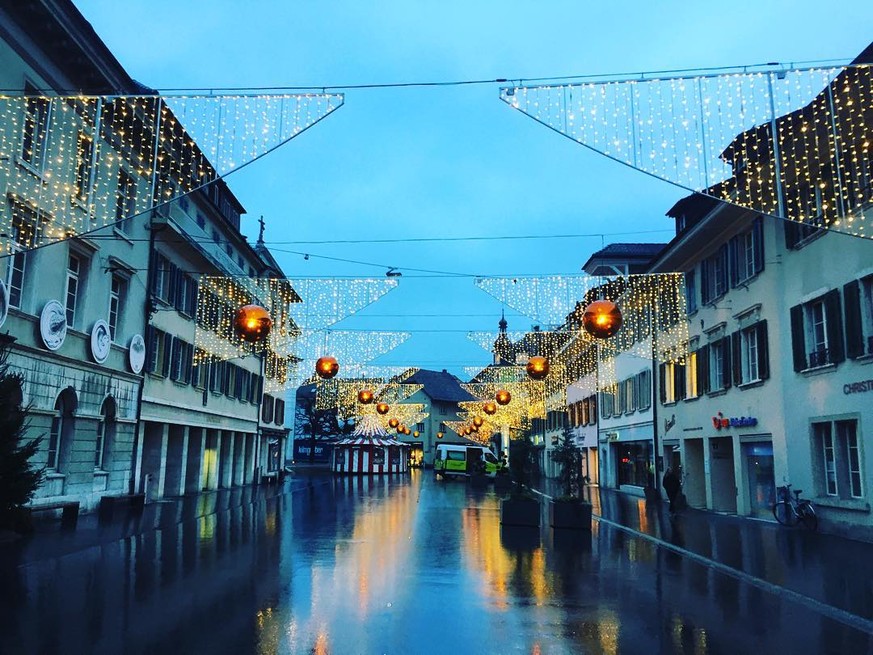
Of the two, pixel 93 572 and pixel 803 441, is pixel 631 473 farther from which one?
pixel 93 572

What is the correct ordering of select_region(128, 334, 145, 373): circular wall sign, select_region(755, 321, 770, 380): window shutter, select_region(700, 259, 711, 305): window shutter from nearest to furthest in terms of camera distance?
select_region(755, 321, 770, 380): window shutter
select_region(128, 334, 145, 373): circular wall sign
select_region(700, 259, 711, 305): window shutter

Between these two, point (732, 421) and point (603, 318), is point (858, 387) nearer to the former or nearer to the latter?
point (603, 318)

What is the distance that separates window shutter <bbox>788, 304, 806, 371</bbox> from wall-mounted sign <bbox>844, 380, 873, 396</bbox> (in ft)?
6.50

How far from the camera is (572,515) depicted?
18.7m

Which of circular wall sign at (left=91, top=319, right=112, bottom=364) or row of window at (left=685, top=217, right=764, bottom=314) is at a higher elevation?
row of window at (left=685, top=217, right=764, bottom=314)

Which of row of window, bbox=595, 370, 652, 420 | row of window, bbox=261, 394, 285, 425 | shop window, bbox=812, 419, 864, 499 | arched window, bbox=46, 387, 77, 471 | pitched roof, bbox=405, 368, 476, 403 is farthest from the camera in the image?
pitched roof, bbox=405, 368, 476, 403

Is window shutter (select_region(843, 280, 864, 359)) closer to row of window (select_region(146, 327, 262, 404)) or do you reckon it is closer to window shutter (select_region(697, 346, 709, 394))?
window shutter (select_region(697, 346, 709, 394))

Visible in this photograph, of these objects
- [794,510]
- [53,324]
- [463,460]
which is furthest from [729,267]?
[463,460]

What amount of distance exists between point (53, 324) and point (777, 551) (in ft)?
54.7

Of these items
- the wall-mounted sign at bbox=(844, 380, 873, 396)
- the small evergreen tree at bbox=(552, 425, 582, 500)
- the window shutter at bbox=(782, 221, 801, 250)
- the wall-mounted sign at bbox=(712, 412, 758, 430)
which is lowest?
the small evergreen tree at bbox=(552, 425, 582, 500)

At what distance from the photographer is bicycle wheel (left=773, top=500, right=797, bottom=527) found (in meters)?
19.1

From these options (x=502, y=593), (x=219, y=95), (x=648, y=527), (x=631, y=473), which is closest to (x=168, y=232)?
(x=219, y=95)

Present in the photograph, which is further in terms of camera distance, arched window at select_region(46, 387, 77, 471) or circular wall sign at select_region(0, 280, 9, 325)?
arched window at select_region(46, 387, 77, 471)

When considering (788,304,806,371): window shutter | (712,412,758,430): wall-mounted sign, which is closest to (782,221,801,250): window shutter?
(788,304,806,371): window shutter
